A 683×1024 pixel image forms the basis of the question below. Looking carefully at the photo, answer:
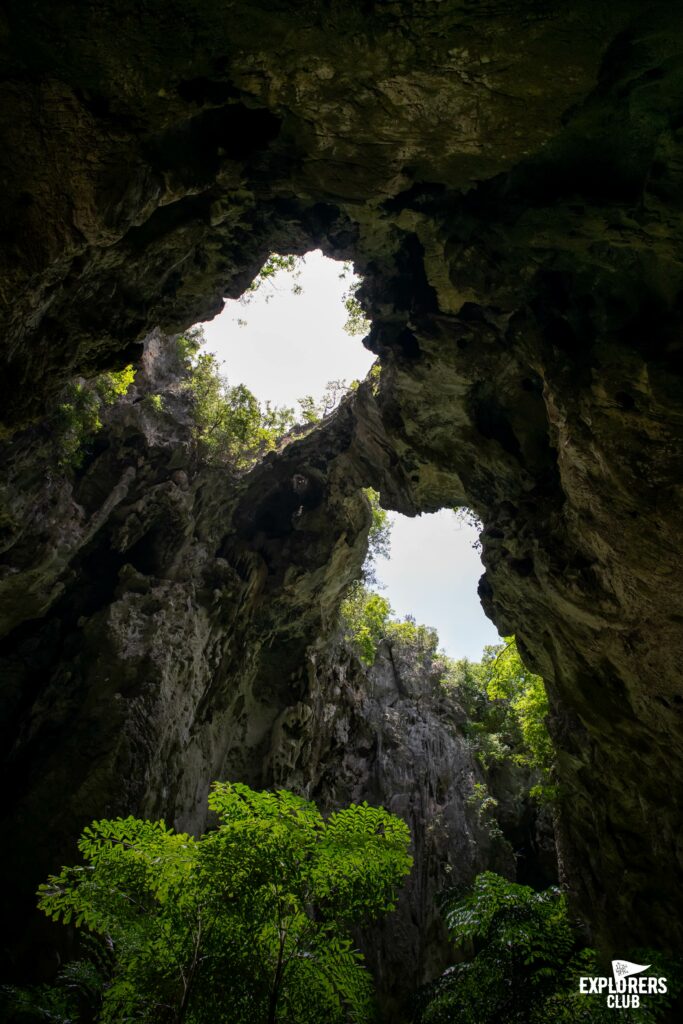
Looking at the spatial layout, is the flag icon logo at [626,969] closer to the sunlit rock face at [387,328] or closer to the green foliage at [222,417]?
the sunlit rock face at [387,328]

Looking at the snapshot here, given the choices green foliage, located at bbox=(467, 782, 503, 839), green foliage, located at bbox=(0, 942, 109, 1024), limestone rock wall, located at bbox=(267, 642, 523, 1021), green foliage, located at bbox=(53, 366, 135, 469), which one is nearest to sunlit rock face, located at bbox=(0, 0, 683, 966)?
green foliage, located at bbox=(53, 366, 135, 469)

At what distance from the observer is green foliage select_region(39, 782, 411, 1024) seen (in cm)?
592

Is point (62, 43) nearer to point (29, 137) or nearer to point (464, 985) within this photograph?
point (29, 137)

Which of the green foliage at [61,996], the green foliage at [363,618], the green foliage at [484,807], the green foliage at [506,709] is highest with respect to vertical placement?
the green foliage at [363,618]

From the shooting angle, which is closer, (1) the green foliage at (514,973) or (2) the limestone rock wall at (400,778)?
(1) the green foliage at (514,973)

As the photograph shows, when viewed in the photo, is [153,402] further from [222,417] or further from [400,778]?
[400,778]

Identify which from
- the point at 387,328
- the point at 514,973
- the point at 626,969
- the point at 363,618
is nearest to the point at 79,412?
the point at 387,328

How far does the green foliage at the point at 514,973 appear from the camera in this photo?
588 centimetres

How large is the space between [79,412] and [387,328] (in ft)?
21.8

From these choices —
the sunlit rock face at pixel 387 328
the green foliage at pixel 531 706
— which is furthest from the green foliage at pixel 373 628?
the sunlit rock face at pixel 387 328

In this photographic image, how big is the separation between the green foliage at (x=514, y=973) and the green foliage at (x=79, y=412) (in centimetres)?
1075

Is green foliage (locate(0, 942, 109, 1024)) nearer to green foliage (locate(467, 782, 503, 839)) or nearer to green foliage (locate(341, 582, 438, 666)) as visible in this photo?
green foliage (locate(341, 582, 438, 666))

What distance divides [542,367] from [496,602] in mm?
6223

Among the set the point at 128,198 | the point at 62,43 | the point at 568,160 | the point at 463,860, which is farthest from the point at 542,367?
the point at 463,860
